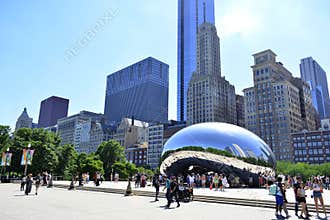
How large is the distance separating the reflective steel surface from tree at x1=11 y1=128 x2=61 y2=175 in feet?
90.6

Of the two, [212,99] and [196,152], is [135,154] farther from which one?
[196,152]

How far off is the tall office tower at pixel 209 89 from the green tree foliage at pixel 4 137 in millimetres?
98430

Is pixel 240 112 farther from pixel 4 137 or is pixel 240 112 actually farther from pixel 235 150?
pixel 235 150

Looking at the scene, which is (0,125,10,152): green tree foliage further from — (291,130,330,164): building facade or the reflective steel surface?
(291,130,330,164): building facade

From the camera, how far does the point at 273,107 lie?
373 feet

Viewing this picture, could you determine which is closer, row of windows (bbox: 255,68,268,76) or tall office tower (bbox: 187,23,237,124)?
row of windows (bbox: 255,68,268,76)

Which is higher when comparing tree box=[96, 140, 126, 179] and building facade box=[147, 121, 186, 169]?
building facade box=[147, 121, 186, 169]

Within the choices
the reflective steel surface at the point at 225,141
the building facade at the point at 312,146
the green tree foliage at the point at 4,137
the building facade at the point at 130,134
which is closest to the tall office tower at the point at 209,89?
the building facade at the point at 130,134

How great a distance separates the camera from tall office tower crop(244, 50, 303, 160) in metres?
109

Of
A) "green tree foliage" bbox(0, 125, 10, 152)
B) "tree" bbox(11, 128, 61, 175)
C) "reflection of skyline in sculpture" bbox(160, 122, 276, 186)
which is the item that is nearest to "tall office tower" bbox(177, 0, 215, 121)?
"tree" bbox(11, 128, 61, 175)

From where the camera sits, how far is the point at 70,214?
34.3 feet

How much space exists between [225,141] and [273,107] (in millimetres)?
97554

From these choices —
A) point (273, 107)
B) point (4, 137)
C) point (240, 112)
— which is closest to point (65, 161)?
point (4, 137)

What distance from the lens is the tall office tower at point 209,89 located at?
133 m
